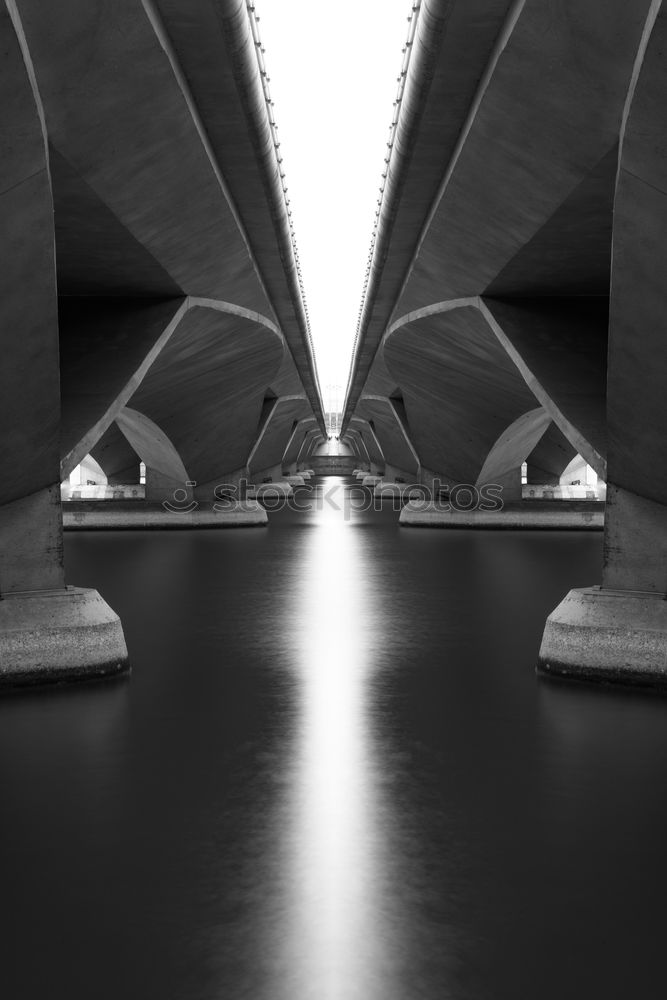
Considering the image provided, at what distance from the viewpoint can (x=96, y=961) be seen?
17.4 feet

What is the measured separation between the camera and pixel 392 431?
73.7 m

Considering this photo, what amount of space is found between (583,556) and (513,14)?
17.9 metres

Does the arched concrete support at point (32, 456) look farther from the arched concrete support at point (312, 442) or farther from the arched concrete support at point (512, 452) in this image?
the arched concrete support at point (312, 442)

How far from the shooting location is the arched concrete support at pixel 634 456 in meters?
10.1

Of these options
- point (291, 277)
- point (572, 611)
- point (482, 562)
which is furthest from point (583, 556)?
point (572, 611)

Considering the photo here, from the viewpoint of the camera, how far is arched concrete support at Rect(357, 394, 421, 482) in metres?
59.1

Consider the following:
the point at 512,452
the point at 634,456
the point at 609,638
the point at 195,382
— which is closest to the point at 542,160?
the point at 634,456

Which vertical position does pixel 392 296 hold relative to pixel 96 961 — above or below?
above

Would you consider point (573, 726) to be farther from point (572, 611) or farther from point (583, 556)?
point (583, 556)

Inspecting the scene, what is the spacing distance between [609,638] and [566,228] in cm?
713

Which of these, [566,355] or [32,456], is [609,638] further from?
[566,355]

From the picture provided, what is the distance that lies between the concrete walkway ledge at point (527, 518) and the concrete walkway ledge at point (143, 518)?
22.7ft

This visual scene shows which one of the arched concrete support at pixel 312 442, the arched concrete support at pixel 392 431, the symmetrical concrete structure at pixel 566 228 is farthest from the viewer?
the arched concrete support at pixel 312 442

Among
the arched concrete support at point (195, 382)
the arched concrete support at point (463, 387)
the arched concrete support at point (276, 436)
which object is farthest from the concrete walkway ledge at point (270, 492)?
the arched concrete support at point (195, 382)
